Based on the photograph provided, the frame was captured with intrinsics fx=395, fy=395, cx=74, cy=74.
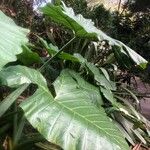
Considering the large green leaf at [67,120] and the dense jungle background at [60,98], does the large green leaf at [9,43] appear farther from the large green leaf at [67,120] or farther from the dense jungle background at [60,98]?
the large green leaf at [67,120]

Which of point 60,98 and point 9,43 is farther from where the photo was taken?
point 60,98

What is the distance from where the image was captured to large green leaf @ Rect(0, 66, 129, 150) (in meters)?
1.58

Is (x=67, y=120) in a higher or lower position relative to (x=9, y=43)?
lower

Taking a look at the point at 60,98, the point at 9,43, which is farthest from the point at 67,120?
the point at 9,43

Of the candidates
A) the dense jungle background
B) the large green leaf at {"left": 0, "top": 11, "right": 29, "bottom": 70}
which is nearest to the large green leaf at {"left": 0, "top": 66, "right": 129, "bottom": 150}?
the dense jungle background

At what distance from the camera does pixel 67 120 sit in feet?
5.46

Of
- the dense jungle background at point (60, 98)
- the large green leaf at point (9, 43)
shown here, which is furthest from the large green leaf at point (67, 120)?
the large green leaf at point (9, 43)

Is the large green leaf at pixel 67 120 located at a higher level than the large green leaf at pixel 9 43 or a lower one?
lower

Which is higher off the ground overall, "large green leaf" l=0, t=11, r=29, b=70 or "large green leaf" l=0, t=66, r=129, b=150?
"large green leaf" l=0, t=11, r=29, b=70

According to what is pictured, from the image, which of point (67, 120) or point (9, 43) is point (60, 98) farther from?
point (9, 43)

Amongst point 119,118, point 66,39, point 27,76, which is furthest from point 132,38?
point 27,76

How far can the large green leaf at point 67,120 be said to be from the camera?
5.18 feet

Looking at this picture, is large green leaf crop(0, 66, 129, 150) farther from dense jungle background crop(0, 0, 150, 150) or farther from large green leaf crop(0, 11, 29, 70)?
large green leaf crop(0, 11, 29, 70)

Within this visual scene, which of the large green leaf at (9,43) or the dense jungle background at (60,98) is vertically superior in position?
the large green leaf at (9,43)
